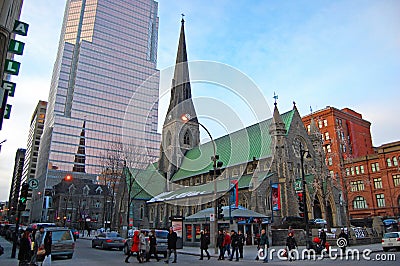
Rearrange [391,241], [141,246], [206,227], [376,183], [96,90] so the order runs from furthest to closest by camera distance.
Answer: [96,90] → [376,183] → [206,227] → [391,241] → [141,246]

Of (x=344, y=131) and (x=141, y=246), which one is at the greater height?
(x=344, y=131)

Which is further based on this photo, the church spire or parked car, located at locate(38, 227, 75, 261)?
the church spire

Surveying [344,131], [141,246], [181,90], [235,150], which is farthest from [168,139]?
[141,246]

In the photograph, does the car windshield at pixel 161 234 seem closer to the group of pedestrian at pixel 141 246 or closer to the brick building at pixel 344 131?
the group of pedestrian at pixel 141 246

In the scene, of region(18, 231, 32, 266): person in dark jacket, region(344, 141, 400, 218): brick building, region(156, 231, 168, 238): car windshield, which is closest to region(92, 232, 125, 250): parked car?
region(156, 231, 168, 238): car windshield

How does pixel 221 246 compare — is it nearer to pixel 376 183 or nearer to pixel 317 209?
pixel 317 209

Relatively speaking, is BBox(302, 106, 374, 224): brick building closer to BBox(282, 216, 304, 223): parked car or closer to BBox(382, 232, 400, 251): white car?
BBox(282, 216, 304, 223): parked car

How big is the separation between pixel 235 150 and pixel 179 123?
18.2 metres

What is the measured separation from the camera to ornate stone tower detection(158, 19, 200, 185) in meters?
64.1

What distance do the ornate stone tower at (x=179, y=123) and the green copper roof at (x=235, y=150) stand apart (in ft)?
9.13

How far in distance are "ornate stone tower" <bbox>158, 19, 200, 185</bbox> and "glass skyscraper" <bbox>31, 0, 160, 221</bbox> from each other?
97.2 ft

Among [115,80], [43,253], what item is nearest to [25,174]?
[115,80]

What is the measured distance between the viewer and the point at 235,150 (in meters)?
50.1

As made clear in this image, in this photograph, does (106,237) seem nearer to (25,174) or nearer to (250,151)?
(250,151)
